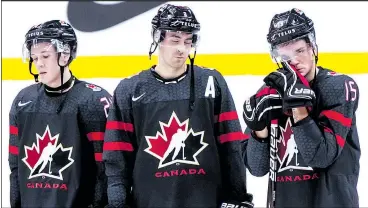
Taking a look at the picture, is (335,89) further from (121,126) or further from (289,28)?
(121,126)

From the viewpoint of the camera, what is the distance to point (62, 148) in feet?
8.07

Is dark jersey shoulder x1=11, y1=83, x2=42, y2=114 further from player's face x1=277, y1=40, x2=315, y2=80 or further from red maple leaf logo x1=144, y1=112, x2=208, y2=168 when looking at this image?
player's face x1=277, y1=40, x2=315, y2=80

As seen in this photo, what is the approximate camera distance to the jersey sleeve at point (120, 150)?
2264 mm

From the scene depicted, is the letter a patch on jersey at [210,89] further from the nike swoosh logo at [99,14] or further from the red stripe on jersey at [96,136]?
the nike swoosh logo at [99,14]

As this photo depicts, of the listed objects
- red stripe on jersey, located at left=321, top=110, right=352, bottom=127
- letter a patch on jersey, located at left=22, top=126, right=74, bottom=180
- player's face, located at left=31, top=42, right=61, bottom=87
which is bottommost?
letter a patch on jersey, located at left=22, top=126, right=74, bottom=180

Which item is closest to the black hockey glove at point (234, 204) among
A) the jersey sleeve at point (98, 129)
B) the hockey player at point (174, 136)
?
the hockey player at point (174, 136)

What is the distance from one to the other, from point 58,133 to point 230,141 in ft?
2.12

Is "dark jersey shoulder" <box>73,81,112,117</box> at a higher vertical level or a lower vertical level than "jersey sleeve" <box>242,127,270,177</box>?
higher

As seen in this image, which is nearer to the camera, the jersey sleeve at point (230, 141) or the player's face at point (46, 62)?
the jersey sleeve at point (230, 141)

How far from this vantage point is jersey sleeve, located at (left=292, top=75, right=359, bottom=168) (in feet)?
6.49

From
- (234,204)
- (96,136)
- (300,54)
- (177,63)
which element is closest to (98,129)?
(96,136)

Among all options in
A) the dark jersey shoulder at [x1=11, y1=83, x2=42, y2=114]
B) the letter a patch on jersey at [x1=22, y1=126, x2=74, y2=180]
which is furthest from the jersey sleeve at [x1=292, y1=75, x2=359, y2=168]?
the dark jersey shoulder at [x1=11, y1=83, x2=42, y2=114]

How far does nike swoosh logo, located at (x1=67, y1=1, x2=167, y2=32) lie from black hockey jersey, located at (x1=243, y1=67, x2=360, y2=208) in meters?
1.19

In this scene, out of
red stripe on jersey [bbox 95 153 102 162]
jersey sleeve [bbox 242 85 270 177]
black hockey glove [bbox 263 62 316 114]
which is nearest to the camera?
black hockey glove [bbox 263 62 316 114]
